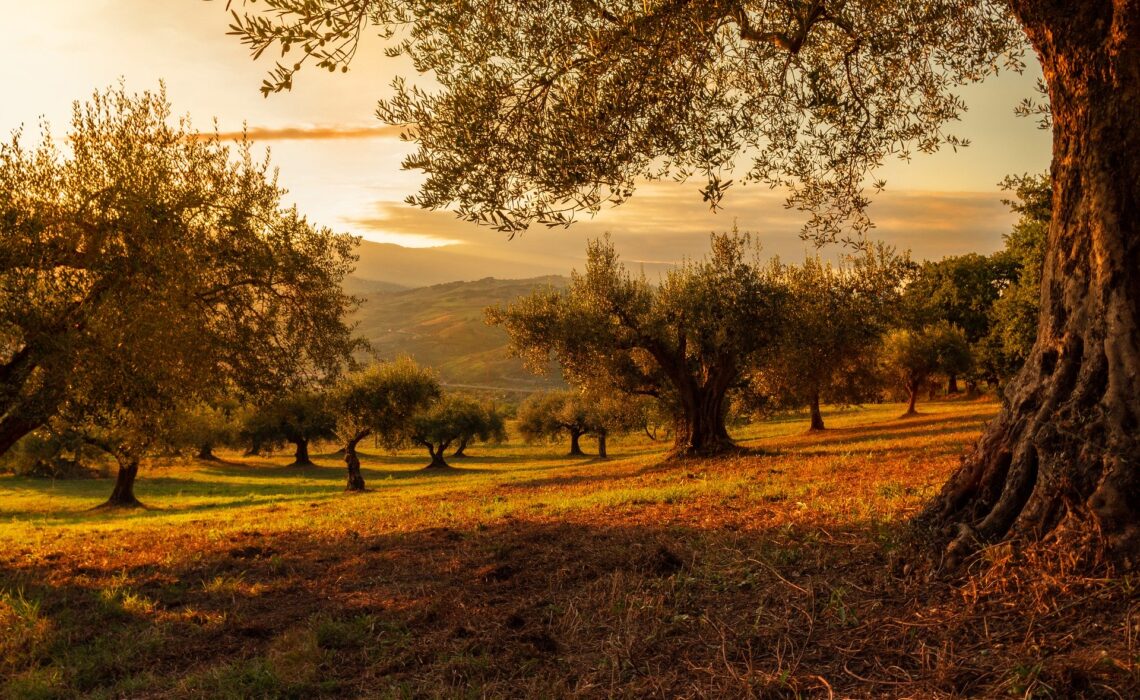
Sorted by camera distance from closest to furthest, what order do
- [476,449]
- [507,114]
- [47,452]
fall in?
[507,114]
[47,452]
[476,449]

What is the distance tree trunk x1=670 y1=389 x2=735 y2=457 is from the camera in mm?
34031

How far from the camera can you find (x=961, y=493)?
7094mm

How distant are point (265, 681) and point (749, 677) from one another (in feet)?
15.0

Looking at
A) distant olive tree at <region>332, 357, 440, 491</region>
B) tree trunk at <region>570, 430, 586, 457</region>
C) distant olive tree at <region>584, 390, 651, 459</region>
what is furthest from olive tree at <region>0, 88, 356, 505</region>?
tree trunk at <region>570, 430, 586, 457</region>

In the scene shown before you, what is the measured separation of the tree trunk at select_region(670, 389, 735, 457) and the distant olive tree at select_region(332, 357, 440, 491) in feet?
79.6

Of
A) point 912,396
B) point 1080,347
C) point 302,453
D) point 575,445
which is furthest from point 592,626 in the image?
point 302,453

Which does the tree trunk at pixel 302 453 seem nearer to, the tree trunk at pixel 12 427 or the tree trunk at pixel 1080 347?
the tree trunk at pixel 12 427

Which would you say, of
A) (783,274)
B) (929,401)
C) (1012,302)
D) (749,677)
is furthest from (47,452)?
(929,401)

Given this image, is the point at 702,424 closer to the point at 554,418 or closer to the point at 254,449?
the point at 554,418

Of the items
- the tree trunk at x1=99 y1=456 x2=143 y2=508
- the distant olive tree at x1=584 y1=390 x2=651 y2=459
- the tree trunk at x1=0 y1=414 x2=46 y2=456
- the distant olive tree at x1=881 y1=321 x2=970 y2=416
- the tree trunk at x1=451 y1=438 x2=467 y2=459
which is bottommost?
the tree trunk at x1=451 y1=438 x2=467 y2=459

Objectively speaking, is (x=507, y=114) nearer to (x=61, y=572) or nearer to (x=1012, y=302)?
(x=61, y=572)

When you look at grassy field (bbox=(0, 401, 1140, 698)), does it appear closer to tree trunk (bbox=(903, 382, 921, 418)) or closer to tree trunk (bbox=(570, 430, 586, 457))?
tree trunk (bbox=(903, 382, 921, 418))

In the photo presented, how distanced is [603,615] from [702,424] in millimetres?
28182

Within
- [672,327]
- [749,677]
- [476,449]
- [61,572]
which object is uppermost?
[672,327]
